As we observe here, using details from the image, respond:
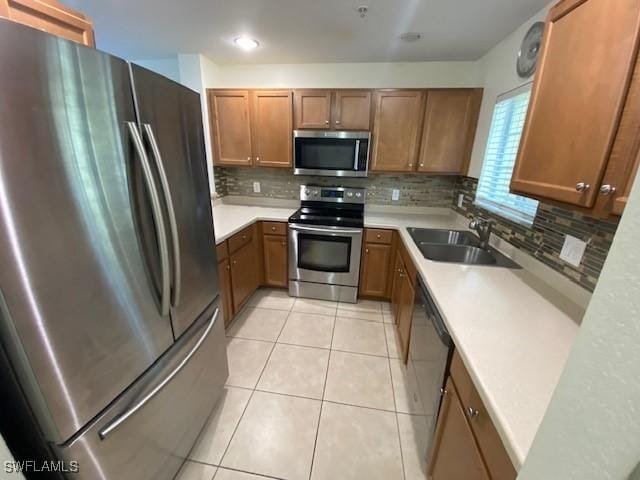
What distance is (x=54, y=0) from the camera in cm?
100

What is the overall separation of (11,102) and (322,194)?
247cm

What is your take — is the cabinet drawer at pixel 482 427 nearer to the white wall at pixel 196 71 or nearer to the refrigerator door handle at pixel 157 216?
the refrigerator door handle at pixel 157 216

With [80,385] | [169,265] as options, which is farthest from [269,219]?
[80,385]

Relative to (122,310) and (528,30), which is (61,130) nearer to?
(122,310)

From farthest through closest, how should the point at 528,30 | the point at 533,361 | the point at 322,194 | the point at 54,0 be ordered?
1. the point at 322,194
2. the point at 528,30
3. the point at 54,0
4. the point at 533,361

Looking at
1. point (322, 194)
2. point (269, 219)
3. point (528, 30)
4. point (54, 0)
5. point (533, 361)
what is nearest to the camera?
point (533, 361)

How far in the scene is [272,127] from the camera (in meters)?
2.69

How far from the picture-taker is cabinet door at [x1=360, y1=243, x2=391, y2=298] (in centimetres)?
259

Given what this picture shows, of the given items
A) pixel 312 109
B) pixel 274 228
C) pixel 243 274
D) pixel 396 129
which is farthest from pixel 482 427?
pixel 312 109

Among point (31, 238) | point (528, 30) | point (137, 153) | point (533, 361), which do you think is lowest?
point (533, 361)

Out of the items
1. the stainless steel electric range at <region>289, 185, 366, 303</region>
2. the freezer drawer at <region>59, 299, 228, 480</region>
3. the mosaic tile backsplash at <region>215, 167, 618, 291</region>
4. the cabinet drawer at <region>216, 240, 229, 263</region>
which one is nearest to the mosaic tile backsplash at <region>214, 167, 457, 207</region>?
the mosaic tile backsplash at <region>215, 167, 618, 291</region>

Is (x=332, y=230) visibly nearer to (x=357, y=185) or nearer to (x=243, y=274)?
(x=357, y=185)

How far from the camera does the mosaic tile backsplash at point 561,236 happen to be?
3.71ft

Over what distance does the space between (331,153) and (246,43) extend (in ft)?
3.69
